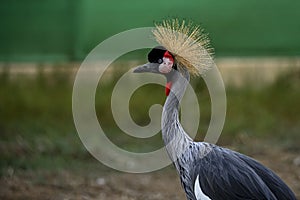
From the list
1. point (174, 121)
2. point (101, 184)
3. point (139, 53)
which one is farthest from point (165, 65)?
point (139, 53)

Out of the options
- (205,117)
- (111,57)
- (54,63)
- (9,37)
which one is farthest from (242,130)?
(9,37)

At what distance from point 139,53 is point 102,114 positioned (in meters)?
0.59

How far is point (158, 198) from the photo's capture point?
388 centimetres

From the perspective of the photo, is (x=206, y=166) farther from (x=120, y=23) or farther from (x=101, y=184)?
(x=120, y=23)

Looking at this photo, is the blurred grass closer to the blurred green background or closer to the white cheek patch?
the blurred green background

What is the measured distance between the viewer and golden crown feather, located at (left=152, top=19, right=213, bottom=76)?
10.2 feet

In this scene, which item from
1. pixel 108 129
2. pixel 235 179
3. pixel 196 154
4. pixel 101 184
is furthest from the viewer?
pixel 108 129

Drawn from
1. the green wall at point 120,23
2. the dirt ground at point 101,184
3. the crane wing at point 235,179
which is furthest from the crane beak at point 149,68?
the green wall at point 120,23

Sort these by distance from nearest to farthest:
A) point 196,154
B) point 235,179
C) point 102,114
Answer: point 235,179 < point 196,154 < point 102,114

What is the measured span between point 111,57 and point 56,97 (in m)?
0.51

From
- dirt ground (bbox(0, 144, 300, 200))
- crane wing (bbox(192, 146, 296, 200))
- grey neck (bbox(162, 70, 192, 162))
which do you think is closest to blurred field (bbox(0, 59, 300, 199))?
dirt ground (bbox(0, 144, 300, 200))

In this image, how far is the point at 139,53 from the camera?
559 centimetres

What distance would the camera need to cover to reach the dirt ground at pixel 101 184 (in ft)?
12.8

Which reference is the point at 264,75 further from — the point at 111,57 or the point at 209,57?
the point at 209,57
